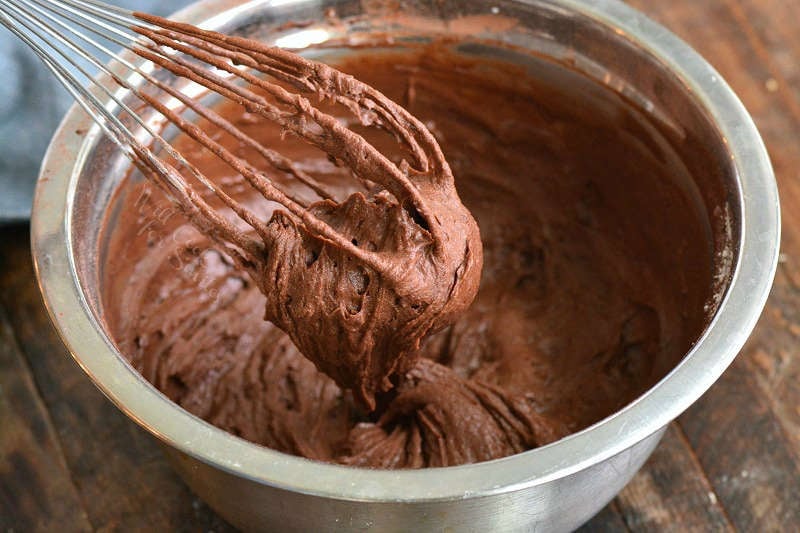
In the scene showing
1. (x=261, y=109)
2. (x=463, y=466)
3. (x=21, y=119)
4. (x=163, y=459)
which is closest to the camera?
(x=463, y=466)

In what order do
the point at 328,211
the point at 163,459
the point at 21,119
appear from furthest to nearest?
the point at 21,119 → the point at 163,459 → the point at 328,211

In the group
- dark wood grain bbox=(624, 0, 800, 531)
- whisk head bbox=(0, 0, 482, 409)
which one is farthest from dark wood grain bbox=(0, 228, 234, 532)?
dark wood grain bbox=(624, 0, 800, 531)

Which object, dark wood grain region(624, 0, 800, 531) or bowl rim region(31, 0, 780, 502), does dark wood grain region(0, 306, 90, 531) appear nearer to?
bowl rim region(31, 0, 780, 502)

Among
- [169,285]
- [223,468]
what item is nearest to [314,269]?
[223,468]

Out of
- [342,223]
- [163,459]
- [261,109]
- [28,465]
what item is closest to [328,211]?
[342,223]

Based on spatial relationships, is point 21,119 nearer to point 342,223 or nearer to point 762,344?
point 342,223

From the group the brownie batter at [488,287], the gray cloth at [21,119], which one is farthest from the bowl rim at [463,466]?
the gray cloth at [21,119]

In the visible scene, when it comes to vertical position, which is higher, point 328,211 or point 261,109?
point 261,109
